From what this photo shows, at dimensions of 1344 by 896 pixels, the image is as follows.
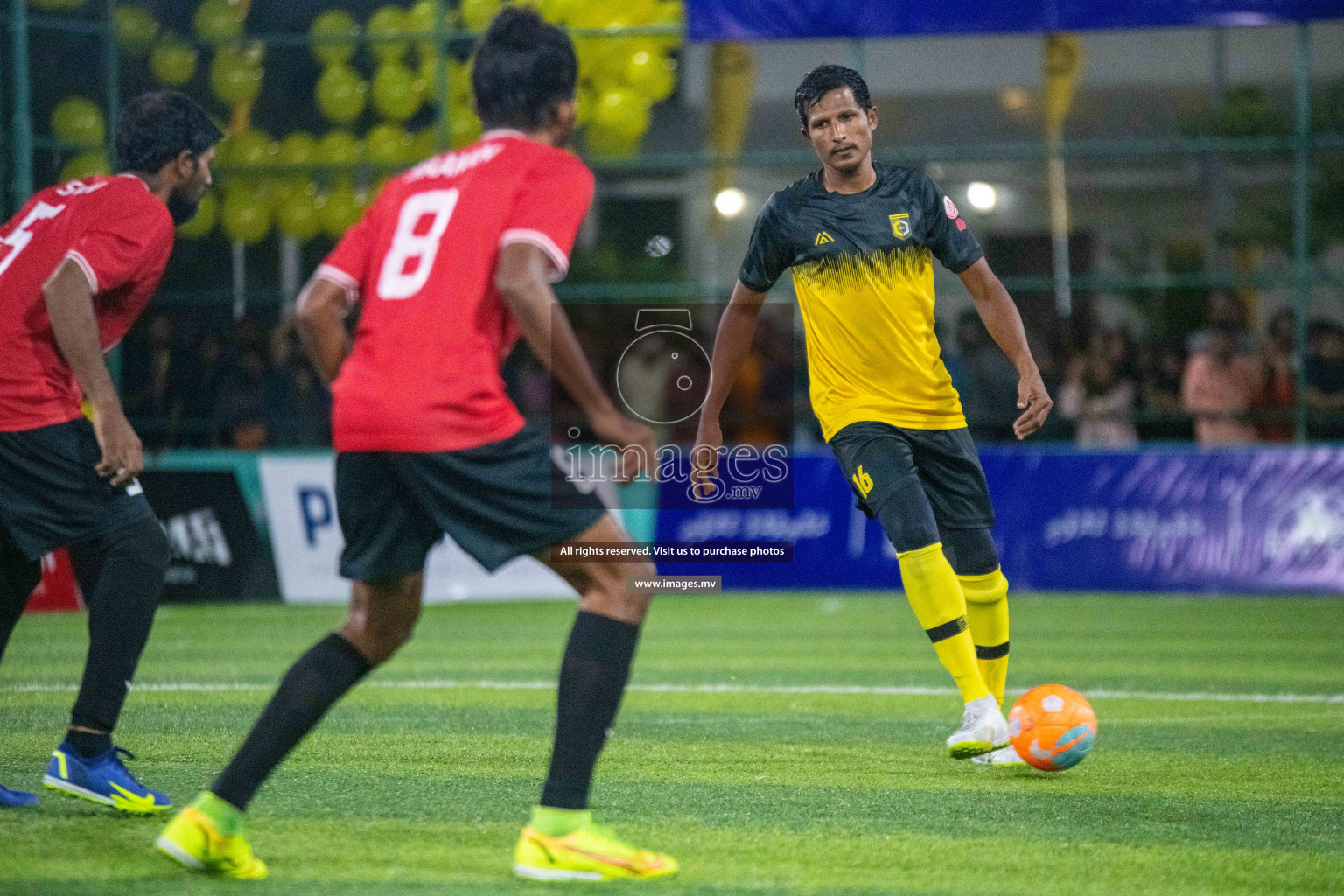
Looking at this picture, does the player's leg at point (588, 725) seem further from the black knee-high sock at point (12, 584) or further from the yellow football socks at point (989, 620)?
the yellow football socks at point (989, 620)

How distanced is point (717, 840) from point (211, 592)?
9.27 metres

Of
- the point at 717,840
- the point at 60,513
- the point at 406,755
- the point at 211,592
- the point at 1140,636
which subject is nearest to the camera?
the point at 717,840

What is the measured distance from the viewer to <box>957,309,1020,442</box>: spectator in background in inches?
578

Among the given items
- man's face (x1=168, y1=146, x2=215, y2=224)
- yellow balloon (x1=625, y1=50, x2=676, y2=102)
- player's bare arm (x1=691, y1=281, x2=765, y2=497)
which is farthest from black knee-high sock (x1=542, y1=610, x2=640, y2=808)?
yellow balloon (x1=625, y1=50, x2=676, y2=102)

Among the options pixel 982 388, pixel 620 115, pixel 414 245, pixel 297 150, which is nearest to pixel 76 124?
pixel 297 150

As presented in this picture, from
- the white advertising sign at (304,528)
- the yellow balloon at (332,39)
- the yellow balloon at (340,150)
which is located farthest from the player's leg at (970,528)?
the yellow balloon at (332,39)

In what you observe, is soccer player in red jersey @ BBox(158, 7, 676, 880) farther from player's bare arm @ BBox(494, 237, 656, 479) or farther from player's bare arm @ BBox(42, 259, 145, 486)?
player's bare arm @ BBox(42, 259, 145, 486)

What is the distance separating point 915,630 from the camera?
37.3 ft

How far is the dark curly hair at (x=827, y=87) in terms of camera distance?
6023 millimetres

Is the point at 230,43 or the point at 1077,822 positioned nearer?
the point at 1077,822

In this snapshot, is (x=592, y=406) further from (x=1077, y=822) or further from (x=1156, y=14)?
(x=1156, y=14)

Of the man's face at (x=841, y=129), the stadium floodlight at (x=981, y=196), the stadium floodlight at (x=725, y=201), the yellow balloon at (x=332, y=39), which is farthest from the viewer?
the stadium floodlight at (x=981, y=196)

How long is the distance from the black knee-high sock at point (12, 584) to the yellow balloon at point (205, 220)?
998cm

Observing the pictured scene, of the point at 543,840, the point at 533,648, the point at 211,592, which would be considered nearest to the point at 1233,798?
the point at 543,840
